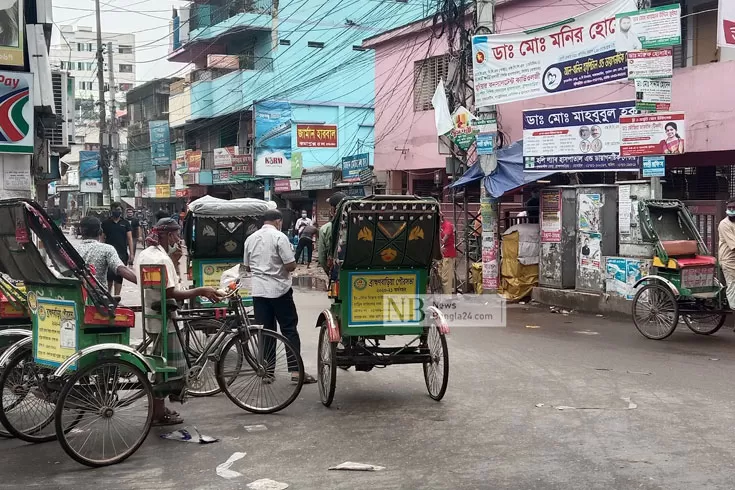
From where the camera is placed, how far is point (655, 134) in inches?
479

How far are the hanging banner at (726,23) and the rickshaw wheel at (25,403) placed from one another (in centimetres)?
987

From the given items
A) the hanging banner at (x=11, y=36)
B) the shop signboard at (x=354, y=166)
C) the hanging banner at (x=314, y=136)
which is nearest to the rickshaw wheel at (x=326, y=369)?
the hanging banner at (x=11, y=36)

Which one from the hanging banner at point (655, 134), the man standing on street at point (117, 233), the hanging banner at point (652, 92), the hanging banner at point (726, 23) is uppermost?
the hanging banner at point (726, 23)

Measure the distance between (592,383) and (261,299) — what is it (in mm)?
3383

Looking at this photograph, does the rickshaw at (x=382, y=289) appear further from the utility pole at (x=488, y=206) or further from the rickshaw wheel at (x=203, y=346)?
the utility pole at (x=488, y=206)

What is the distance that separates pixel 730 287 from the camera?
10297mm

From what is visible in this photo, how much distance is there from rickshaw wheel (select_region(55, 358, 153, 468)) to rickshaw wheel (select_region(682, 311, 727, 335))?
25.1ft

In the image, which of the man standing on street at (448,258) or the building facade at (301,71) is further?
the building facade at (301,71)

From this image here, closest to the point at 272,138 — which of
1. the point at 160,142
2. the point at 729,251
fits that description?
the point at 160,142

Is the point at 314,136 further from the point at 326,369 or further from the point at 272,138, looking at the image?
the point at 326,369

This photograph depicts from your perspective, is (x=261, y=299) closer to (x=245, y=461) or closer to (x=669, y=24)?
(x=245, y=461)

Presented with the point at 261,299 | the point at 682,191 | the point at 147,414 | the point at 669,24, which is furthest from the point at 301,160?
the point at 147,414

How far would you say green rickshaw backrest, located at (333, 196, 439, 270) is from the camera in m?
6.96

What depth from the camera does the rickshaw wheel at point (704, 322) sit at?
1069 cm
